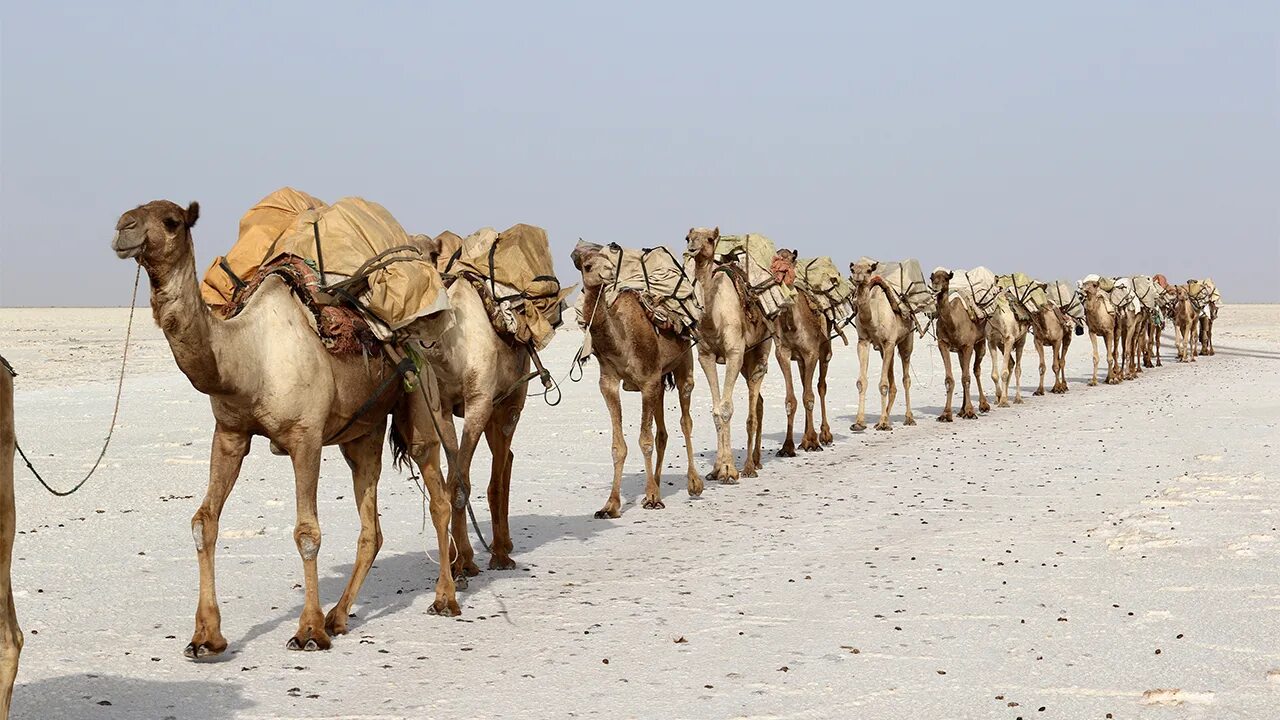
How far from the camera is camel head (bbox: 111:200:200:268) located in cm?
650

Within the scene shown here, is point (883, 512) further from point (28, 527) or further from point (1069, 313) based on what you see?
point (1069, 313)

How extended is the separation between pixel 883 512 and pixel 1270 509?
3.35m

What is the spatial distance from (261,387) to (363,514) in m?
1.63

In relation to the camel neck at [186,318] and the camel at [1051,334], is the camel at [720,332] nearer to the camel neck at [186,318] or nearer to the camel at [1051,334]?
the camel neck at [186,318]

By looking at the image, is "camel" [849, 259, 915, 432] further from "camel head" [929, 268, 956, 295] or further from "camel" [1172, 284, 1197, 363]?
"camel" [1172, 284, 1197, 363]

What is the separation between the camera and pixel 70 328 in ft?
209

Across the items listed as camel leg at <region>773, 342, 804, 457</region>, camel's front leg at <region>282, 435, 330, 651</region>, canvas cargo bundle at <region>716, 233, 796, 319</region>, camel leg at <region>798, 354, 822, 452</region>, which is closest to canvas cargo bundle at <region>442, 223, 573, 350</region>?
camel's front leg at <region>282, 435, 330, 651</region>

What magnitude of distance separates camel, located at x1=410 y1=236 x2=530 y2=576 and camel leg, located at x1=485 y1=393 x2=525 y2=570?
10 mm

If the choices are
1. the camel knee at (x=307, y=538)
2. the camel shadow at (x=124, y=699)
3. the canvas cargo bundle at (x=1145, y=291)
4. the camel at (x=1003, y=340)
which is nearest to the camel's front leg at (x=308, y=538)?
the camel knee at (x=307, y=538)

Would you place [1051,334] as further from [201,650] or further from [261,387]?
[201,650]

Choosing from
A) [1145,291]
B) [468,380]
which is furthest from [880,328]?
[1145,291]

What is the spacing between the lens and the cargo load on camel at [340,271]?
8219 millimetres

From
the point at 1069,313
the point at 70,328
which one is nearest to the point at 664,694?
the point at 1069,313

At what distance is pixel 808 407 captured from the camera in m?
19.3
